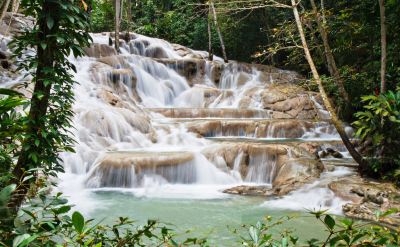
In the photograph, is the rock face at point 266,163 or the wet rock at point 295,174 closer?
the wet rock at point 295,174

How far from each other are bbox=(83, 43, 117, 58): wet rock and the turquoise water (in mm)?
10953

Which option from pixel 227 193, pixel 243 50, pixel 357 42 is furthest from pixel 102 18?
pixel 227 193

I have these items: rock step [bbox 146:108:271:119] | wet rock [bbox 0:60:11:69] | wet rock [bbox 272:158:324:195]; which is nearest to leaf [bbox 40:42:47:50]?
wet rock [bbox 272:158:324:195]

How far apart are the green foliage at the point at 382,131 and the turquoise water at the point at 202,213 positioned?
2092 millimetres

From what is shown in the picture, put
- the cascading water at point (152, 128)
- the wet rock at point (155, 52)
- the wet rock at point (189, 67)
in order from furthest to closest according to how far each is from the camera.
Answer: the wet rock at point (155, 52), the wet rock at point (189, 67), the cascading water at point (152, 128)

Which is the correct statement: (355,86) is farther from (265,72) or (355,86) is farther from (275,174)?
(265,72)

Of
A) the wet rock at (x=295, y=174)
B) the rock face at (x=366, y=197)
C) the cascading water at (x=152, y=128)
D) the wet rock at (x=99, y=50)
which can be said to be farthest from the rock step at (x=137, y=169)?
the wet rock at (x=99, y=50)

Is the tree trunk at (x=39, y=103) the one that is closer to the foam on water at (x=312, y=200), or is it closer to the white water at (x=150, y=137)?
the white water at (x=150, y=137)

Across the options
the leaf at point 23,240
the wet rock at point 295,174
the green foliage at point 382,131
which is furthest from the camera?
the wet rock at point 295,174

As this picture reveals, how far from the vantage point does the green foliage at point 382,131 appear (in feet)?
21.1

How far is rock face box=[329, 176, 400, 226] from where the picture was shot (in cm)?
614

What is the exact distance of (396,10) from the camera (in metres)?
7.76

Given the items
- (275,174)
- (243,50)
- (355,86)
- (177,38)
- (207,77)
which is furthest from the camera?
(177,38)

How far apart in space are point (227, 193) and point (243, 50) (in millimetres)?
16446
